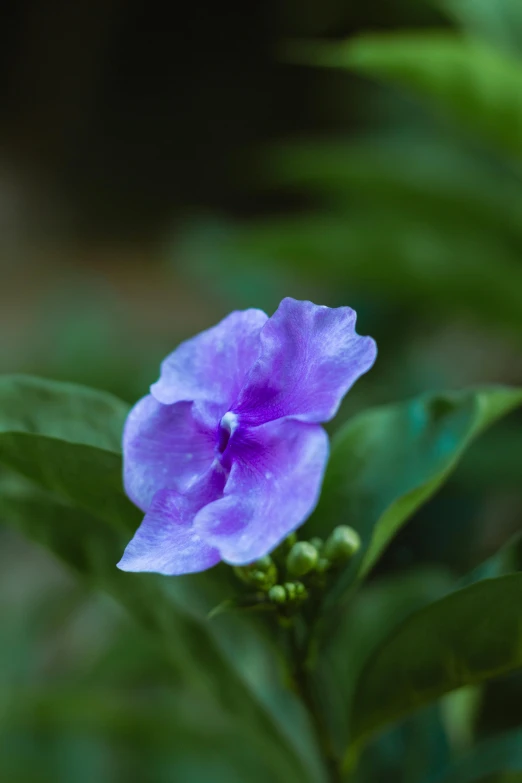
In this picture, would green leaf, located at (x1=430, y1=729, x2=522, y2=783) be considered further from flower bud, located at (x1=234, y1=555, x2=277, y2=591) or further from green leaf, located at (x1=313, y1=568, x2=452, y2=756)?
flower bud, located at (x1=234, y1=555, x2=277, y2=591)

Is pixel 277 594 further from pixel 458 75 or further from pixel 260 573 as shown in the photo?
pixel 458 75

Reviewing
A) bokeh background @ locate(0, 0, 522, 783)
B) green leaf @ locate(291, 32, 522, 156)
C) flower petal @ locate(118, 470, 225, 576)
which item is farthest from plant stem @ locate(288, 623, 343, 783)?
green leaf @ locate(291, 32, 522, 156)

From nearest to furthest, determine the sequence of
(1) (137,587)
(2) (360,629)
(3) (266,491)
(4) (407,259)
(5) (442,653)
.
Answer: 1. (3) (266,491)
2. (5) (442,653)
3. (1) (137,587)
4. (2) (360,629)
5. (4) (407,259)

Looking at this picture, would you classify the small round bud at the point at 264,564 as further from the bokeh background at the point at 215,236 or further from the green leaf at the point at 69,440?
the bokeh background at the point at 215,236

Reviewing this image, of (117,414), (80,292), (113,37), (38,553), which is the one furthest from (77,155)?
(117,414)

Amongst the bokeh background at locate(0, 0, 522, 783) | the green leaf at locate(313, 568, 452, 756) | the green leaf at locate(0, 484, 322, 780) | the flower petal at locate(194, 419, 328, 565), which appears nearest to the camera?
the flower petal at locate(194, 419, 328, 565)

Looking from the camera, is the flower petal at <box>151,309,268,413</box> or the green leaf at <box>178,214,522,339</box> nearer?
the flower petal at <box>151,309,268,413</box>

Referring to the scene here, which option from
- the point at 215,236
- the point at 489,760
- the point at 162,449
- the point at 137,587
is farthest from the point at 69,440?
the point at 215,236
